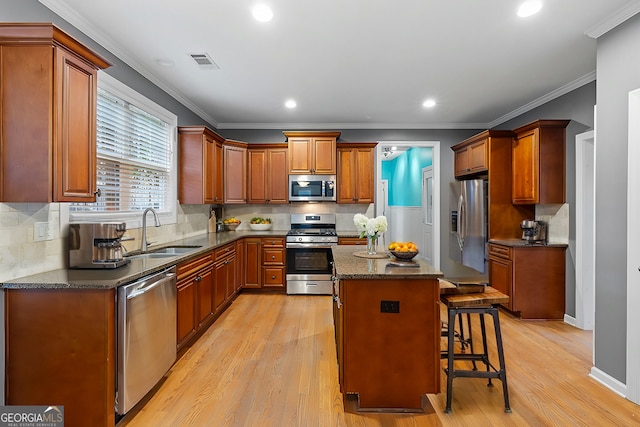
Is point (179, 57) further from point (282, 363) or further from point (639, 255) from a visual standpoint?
point (639, 255)

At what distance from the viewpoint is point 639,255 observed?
2.29 meters

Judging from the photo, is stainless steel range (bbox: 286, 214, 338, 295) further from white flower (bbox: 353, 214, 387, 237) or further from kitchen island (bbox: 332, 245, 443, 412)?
kitchen island (bbox: 332, 245, 443, 412)

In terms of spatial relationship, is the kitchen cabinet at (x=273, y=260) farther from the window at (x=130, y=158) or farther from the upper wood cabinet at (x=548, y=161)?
the upper wood cabinet at (x=548, y=161)

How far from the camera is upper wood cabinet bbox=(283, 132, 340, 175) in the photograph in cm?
538

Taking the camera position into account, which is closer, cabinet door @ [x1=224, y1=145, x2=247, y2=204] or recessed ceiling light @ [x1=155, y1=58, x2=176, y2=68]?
recessed ceiling light @ [x1=155, y1=58, x2=176, y2=68]

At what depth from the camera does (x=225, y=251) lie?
425cm

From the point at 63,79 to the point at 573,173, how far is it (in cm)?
477

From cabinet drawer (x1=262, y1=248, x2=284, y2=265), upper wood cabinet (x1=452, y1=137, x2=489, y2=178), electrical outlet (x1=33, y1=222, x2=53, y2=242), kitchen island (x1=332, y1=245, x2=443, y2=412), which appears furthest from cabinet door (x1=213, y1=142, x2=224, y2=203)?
upper wood cabinet (x1=452, y1=137, x2=489, y2=178)

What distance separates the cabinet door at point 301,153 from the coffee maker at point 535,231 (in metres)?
3.07

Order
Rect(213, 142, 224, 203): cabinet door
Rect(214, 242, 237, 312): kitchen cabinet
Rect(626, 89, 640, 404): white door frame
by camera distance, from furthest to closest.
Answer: Rect(213, 142, 224, 203): cabinet door, Rect(214, 242, 237, 312): kitchen cabinet, Rect(626, 89, 640, 404): white door frame

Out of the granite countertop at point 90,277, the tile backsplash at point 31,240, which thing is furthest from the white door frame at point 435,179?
the granite countertop at point 90,277

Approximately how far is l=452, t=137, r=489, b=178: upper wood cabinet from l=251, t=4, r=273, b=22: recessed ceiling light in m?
3.39

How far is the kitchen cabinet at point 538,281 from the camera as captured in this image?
3992 millimetres

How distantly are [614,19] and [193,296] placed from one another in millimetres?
4050
